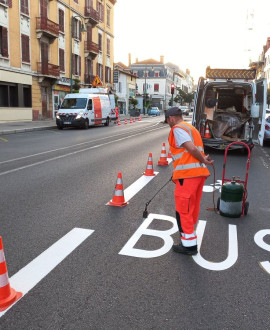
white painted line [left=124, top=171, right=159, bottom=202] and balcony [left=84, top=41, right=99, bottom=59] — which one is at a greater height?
balcony [left=84, top=41, right=99, bottom=59]

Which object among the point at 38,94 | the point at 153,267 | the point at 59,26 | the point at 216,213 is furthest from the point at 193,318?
the point at 59,26

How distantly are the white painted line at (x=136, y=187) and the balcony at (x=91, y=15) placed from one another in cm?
3565

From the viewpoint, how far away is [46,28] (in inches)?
1185

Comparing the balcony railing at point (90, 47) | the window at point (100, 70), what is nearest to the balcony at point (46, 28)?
the balcony railing at point (90, 47)

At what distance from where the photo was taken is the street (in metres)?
2.79

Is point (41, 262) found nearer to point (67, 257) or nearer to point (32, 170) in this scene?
point (67, 257)

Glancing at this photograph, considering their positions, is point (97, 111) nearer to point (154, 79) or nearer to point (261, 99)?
point (261, 99)

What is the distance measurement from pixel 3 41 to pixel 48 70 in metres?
5.79

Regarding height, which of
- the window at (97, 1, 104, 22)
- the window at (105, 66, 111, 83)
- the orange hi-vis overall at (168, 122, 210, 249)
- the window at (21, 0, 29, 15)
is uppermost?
the window at (97, 1, 104, 22)

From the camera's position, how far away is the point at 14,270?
3.49 metres

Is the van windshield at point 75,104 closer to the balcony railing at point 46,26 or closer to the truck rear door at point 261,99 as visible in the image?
the balcony railing at point 46,26

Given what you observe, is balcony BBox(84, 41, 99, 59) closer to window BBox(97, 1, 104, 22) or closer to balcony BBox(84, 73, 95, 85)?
balcony BBox(84, 73, 95, 85)

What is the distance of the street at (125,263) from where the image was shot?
2.79 metres

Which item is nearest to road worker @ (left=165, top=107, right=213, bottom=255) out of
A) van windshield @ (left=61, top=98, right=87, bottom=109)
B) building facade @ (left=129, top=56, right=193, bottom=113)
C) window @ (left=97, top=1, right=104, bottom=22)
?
van windshield @ (left=61, top=98, right=87, bottom=109)
